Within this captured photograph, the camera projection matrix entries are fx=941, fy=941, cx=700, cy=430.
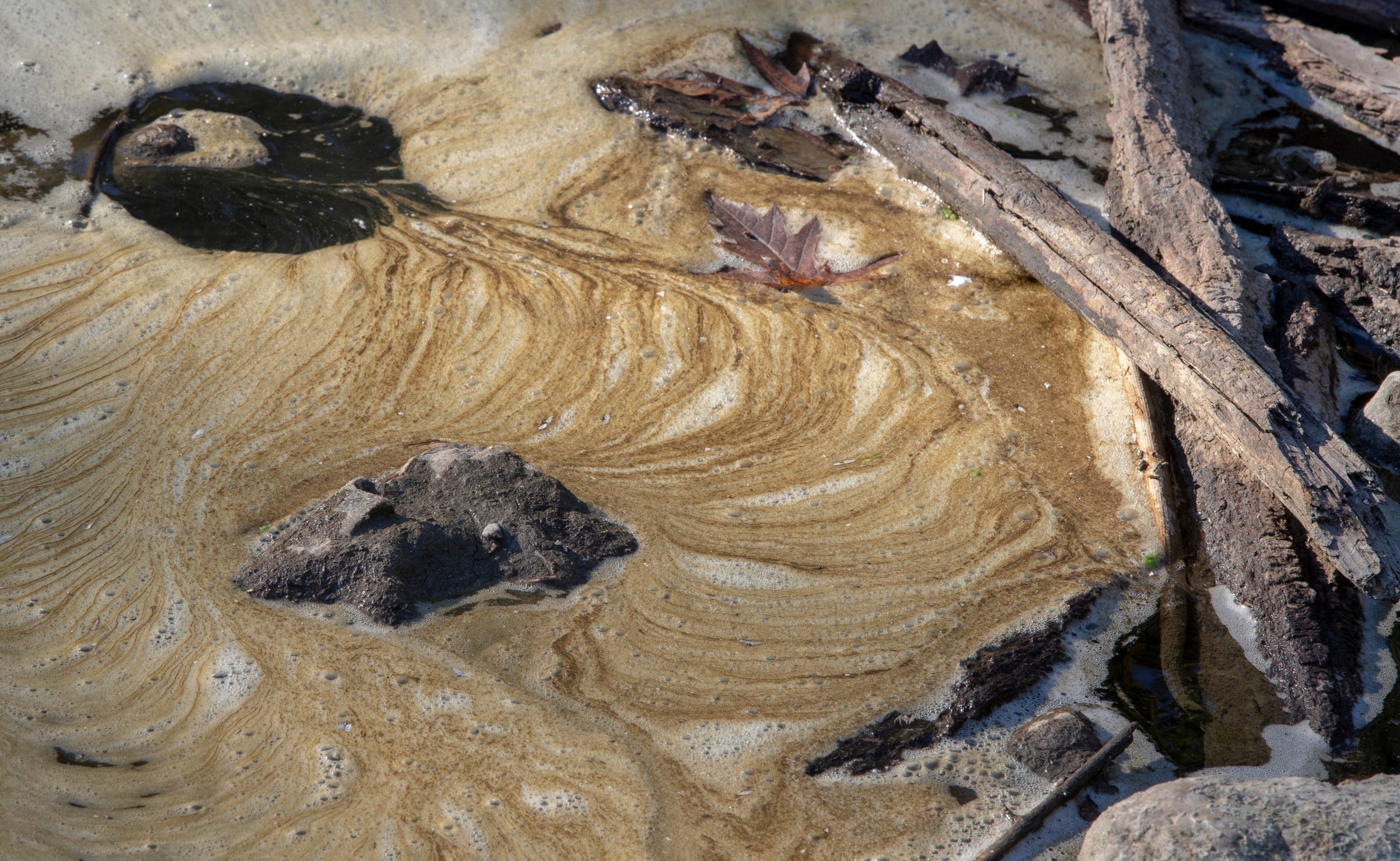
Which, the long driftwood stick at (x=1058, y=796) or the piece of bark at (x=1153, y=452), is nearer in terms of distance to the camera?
the long driftwood stick at (x=1058, y=796)

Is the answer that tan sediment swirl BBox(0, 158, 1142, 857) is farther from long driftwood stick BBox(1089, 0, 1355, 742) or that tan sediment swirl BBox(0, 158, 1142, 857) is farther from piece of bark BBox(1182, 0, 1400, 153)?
piece of bark BBox(1182, 0, 1400, 153)

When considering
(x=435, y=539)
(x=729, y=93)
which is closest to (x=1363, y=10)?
(x=729, y=93)

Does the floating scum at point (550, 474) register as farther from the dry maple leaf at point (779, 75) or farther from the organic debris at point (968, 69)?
the organic debris at point (968, 69)

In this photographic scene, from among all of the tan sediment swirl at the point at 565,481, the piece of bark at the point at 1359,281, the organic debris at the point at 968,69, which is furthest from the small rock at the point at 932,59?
the piece of bark at the point at 1359,281

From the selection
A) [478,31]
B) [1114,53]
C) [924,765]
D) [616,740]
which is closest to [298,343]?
[616,740]

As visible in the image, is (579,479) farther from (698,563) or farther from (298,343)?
(298,343)

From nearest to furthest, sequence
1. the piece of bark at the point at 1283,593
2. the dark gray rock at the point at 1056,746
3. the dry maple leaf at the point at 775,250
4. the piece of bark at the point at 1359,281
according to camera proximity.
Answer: the dark gray rock at the point at 1056,746 < the piece of bark at the point at 1283,593 < the piece of bark at the point at 1359,281 < the dry maple leaf at the point at 775,250

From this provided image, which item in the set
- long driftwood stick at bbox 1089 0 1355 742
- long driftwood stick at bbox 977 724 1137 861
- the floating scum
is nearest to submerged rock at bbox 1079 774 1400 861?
long driftwood stick at bbox 977 724 1137 861

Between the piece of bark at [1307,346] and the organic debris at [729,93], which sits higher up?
the organic debris at [729,93]
